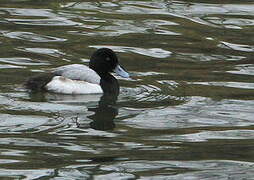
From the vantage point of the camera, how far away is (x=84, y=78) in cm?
1413

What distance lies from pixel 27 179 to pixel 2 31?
7841 mm

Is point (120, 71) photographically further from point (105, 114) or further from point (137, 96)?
point (105, 114)

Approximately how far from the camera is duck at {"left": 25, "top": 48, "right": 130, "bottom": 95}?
13.8 m

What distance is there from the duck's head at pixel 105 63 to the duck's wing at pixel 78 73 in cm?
25

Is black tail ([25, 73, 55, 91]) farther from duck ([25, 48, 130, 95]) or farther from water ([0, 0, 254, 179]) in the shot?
water ([0, 0, 254, 179])

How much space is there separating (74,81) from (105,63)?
0.77 meters

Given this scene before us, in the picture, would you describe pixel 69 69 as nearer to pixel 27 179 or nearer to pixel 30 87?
pixel 30 87

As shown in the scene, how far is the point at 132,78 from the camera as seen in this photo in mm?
14805

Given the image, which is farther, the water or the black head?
the black head

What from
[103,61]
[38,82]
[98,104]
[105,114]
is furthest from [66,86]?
[105,114]

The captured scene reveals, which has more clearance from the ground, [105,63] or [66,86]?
[105,63]

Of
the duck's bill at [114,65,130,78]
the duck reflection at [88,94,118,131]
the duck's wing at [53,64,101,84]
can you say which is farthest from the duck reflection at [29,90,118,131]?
the duck's bill at [114,65,130,78]

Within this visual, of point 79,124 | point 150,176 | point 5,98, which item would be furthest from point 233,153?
point 5,98

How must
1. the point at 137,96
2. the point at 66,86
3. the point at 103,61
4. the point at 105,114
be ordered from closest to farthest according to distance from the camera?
the point at 105,114, the point at 137,96, the point at 66,86, the point at 103,61
